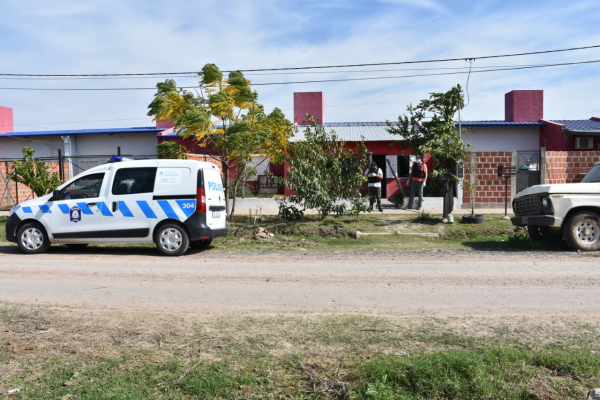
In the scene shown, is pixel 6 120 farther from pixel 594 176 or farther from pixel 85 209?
pixel 594 176

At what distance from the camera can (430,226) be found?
574 inches

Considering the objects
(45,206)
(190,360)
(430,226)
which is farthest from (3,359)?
(430,226)

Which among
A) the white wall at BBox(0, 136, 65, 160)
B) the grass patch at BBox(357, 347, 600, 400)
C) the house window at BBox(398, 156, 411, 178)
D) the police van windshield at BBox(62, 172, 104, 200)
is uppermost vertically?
the white wall at BBox(0, 136, 65, 160)

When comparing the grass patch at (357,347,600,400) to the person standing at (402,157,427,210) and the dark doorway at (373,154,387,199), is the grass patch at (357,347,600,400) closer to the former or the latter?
the person standing at (402,157,427,210)

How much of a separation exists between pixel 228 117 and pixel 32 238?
258 inches

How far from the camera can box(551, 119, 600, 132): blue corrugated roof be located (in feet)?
76.7

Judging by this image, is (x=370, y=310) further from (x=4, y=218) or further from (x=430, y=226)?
(x=4, y=218)

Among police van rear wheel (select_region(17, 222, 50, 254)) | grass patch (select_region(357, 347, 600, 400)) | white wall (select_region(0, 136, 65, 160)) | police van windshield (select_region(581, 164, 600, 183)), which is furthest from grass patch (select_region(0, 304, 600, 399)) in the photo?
white wall (select_region(0, 136, 65, 160))

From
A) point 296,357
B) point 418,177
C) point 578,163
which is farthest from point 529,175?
point 296,357

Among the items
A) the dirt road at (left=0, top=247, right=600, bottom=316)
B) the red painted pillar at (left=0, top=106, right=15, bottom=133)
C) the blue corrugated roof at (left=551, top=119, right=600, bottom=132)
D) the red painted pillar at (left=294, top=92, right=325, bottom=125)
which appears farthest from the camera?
the red painted pillar at (left=0, top=106, right=15, bottom=133)

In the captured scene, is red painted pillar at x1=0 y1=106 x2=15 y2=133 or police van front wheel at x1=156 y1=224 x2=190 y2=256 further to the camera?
red painted pillar at x1=0 y1=106 x2=15 y2=133

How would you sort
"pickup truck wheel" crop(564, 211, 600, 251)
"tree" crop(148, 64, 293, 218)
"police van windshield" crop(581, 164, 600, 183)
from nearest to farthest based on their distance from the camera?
"pickup truck wheel" crop(564, 211, 600, 251)
"police van windshield" crop(581, 164, 600, 183)
"tree" crop(148, 64, 293, 218)

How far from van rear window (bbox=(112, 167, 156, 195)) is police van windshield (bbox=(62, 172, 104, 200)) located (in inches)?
15.9

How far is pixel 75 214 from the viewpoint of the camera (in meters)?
11.1
